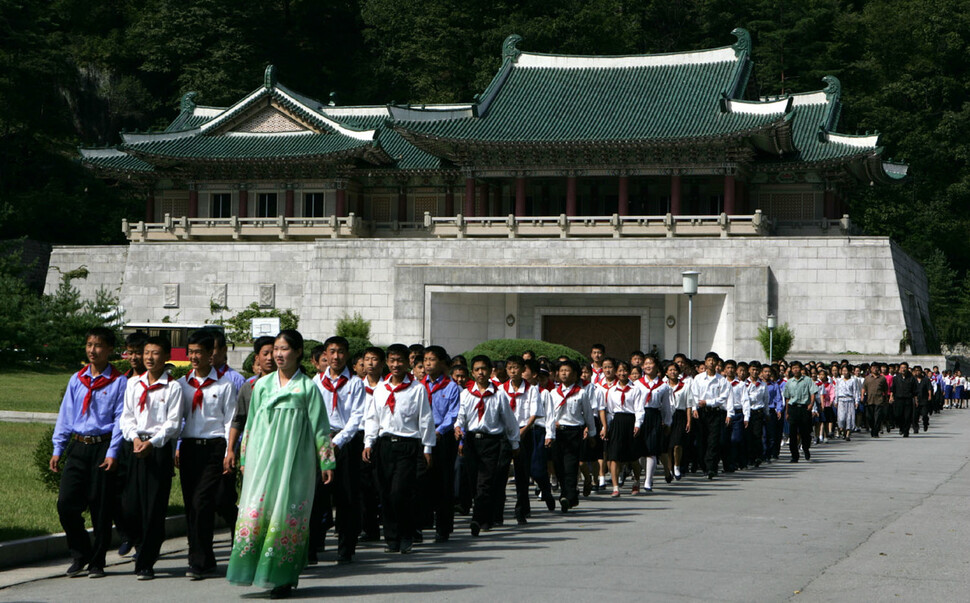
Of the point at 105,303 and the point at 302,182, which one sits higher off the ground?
the point at 302,182

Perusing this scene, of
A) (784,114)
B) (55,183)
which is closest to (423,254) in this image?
(784,114)

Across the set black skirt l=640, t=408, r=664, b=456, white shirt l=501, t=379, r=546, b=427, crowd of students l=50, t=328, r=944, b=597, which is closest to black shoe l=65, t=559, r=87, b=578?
crowd of students l=50, t=328, r=944, b=597

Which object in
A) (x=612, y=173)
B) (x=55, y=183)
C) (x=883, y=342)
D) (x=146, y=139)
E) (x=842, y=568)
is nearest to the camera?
(x=842, y=568)

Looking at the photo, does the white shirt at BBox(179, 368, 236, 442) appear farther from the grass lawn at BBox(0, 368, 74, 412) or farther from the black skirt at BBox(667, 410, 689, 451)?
the grass lawn at BBox(0, 368, 74, 412)

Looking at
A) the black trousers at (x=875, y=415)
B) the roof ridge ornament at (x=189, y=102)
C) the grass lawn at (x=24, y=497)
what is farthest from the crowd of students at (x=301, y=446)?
the roof ridge ornament at (x=189, y=102)

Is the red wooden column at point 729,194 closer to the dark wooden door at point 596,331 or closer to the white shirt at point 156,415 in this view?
the dark wooden door at point 596,331

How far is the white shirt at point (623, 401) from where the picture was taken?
1392 cm

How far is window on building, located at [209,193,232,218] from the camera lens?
134 feet

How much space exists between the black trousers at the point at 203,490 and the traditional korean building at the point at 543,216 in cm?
2470

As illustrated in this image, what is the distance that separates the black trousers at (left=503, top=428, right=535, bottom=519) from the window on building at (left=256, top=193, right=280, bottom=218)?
2977cm

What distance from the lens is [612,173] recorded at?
120ft

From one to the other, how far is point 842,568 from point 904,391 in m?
17.4

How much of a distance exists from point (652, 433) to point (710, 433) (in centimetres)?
202

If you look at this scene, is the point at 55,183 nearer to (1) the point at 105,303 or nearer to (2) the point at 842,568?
(1) the point at 105,303
